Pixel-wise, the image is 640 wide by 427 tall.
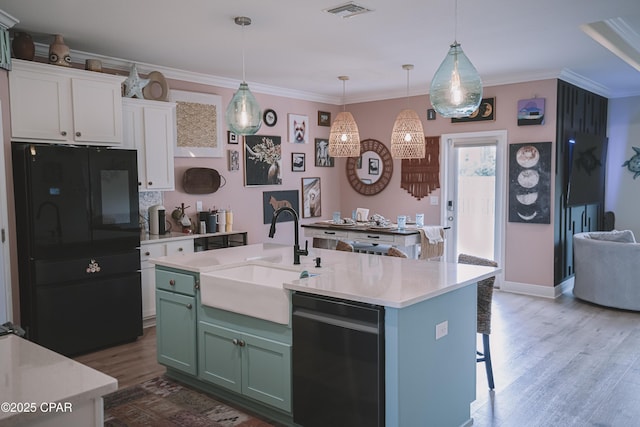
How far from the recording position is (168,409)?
3240 millimetres

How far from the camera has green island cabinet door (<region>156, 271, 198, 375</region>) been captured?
3416mm

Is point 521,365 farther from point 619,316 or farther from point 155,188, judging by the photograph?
point 155,188

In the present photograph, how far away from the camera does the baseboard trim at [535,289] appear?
240 inches

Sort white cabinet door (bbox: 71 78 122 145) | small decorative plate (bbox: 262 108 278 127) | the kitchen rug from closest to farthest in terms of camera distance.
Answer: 1. the kitchen rug
2. white cabinet door (bbox: 71 78 122 145)
3. small decorative plate (bbox: 262 108 278 127)

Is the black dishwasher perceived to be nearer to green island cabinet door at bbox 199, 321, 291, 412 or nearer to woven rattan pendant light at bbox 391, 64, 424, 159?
green island cabinet door at bbox 199, 321, 291, 412

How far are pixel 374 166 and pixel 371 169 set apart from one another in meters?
0.07

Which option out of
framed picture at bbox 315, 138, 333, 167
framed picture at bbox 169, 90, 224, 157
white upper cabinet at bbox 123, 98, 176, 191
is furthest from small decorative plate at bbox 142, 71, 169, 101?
framed picture at bbox 315, 138, 333, 167

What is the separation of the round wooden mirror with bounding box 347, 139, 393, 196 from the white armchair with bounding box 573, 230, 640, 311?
277 cm

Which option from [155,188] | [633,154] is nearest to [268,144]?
[155,188]

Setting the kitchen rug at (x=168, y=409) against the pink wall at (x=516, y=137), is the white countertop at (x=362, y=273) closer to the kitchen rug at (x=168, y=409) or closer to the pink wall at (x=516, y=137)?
the kitchen rug at (x=168, y=409)

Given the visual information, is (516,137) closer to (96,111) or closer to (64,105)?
(96,111)

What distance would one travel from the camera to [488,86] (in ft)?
21.0

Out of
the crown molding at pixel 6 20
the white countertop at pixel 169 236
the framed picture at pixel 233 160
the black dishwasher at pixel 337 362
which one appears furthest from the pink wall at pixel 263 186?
the black dishwasher at pixel 337 362

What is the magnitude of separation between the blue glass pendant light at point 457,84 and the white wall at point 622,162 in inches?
225
